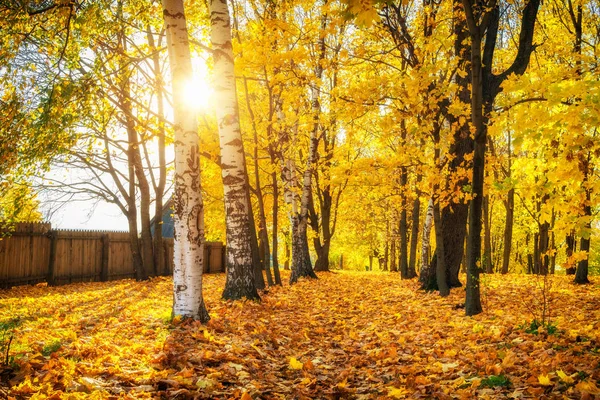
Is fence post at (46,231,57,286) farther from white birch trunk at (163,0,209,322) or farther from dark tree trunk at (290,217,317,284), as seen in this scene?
white birch trunk at (163,0,209,322)

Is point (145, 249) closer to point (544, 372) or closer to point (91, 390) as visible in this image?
point (91, 390)

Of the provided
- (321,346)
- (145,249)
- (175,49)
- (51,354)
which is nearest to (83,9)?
(175,49)

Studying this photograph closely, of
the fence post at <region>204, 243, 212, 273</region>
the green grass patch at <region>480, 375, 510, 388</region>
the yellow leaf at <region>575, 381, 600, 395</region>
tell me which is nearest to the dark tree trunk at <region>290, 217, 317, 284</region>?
the fence post at <region>204, 243, 212, 273</region>

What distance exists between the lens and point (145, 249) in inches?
657

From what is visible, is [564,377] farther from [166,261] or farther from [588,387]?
[166,261]

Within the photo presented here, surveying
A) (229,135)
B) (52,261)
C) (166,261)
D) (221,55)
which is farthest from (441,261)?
(166,261)

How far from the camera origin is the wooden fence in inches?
531

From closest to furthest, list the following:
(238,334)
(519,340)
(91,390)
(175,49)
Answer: (91,390) → (519,340) → (238,334) → (175,49)

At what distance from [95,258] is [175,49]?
13.2 m

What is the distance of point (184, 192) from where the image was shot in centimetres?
595

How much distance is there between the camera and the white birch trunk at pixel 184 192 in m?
5.91

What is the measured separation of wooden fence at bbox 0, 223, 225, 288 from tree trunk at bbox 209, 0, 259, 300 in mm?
8069

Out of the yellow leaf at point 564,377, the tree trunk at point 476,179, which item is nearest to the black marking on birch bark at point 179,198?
the tree trunk at point 476,179

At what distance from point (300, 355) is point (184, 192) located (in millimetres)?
2752
